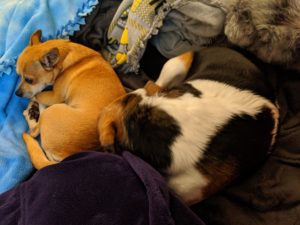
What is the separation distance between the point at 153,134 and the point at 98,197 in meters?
0.29

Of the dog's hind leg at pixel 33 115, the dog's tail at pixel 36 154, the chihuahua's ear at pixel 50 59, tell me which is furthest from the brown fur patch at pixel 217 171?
the chihuahua's ear at pixel 50 59

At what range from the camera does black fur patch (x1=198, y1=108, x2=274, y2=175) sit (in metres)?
1.21

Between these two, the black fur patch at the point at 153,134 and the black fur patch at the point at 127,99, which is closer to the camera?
the black fur patch at the point at 153,134

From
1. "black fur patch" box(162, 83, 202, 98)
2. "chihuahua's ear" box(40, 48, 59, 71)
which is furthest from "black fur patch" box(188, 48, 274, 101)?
"chihuahua's ear" box(40, 48, 59, 71)

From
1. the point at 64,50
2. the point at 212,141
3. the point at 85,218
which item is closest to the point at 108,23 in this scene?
the point at 64,50

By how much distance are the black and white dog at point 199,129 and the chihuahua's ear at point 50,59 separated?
52cm

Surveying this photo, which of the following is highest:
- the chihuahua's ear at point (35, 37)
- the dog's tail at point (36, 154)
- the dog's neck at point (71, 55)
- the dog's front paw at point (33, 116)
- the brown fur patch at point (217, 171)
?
the chihuahua's ear at point (35, 37)

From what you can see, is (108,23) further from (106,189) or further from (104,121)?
(106,189)

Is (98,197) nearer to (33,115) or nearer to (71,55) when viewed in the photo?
(33,115)

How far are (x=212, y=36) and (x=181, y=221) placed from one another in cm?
93

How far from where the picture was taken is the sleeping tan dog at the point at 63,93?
1.49 meters

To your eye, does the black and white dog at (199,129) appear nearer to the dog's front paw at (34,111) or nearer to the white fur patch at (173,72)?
the white fur patch at (173,72)

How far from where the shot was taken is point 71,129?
1489 millimetres

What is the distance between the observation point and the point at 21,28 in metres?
1.87
